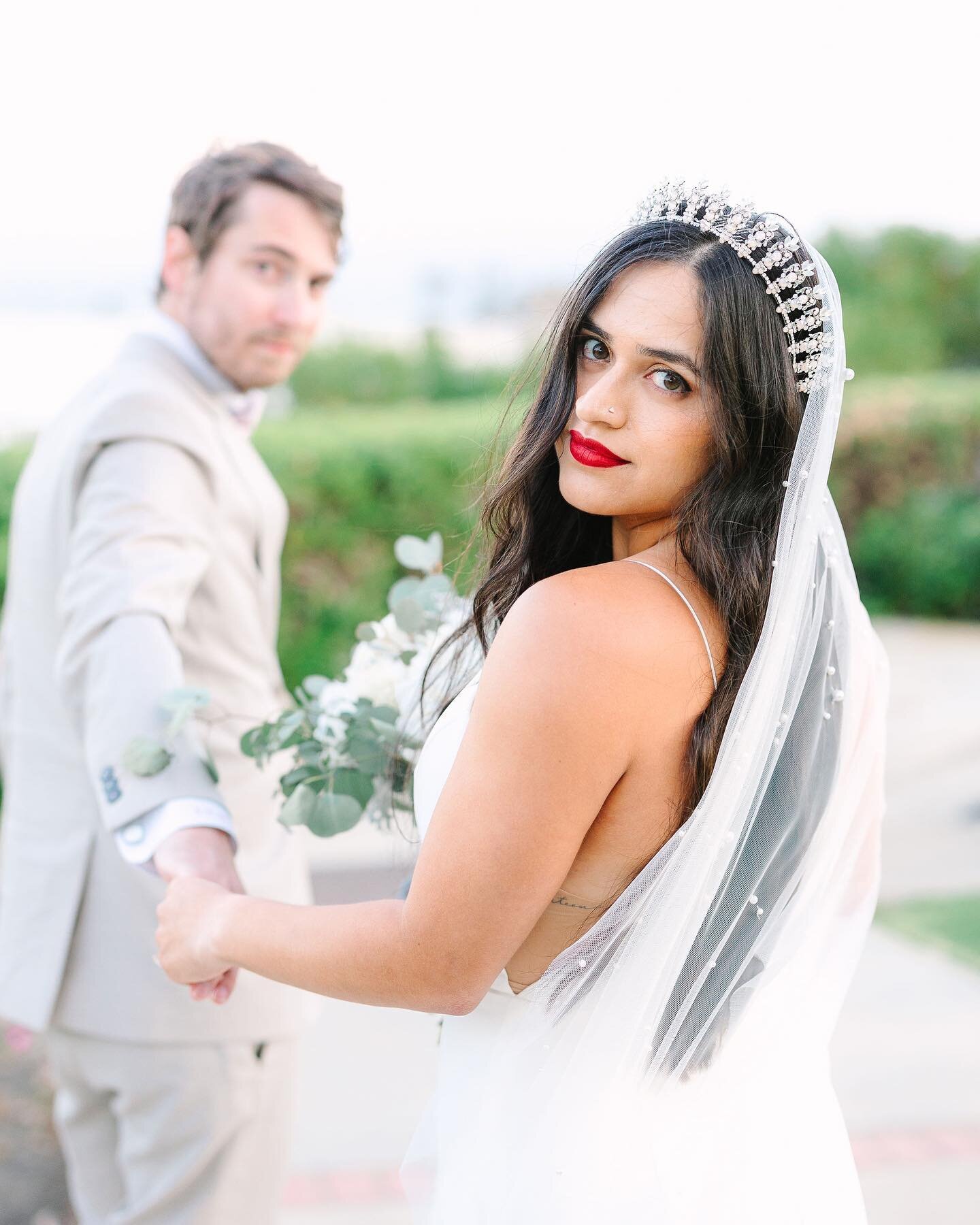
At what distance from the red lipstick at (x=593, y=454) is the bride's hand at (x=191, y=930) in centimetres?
76

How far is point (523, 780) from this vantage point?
4.38 ft

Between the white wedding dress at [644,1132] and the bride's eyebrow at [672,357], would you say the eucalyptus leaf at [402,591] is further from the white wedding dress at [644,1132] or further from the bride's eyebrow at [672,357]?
the bride's eyebrow at [672,357]

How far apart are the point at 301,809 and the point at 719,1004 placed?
0.72 meters

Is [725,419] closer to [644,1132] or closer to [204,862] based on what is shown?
[644,1132]

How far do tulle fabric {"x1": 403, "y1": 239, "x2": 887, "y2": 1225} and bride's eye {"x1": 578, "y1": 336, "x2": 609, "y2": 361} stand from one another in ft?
0.89

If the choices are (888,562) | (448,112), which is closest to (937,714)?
(888,562)

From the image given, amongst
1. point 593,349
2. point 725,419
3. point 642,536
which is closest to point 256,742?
point 642,536

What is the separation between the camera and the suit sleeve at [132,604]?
2.09 m

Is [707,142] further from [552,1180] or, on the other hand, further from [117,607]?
[552,1180]

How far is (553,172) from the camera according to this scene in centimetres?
932

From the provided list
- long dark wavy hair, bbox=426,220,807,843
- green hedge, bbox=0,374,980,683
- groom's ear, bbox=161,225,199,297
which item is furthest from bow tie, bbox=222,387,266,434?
green hedge, bbox=0,374,980,683

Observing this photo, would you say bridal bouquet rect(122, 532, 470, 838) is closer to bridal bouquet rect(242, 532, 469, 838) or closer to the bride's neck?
bridal bouquet rect(242, 532, 469, 838)

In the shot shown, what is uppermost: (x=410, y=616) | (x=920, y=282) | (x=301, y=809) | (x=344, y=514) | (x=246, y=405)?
(x=920, y=282)

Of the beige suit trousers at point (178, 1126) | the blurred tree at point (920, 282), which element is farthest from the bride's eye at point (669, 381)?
the blurred tree at point (920, 282)
